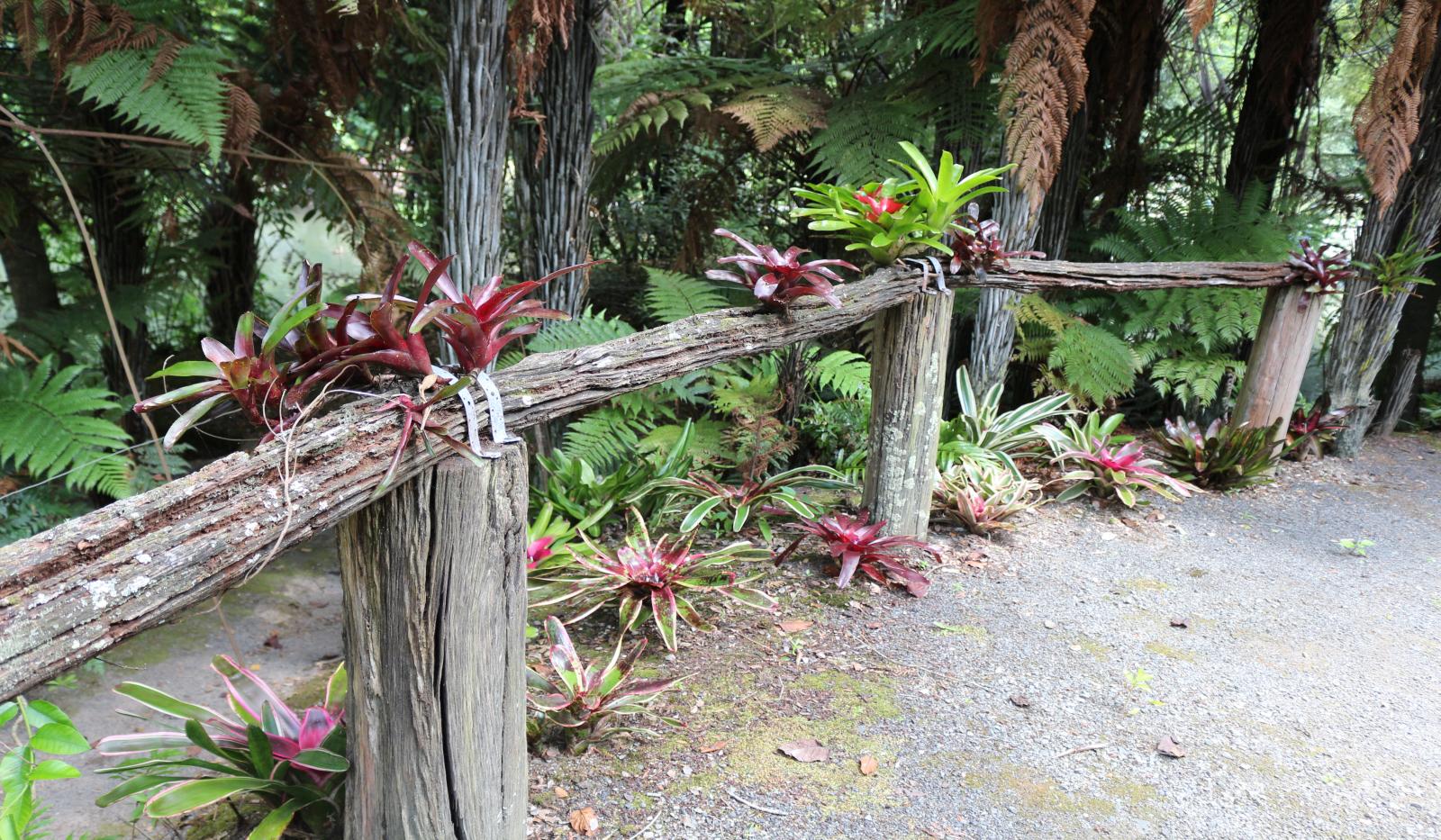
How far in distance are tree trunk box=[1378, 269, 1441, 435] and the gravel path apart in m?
1.82

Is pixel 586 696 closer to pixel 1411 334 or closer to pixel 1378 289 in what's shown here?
pixel 1378 289

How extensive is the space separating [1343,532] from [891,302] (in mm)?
2269

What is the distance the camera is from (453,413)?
4.13 ft

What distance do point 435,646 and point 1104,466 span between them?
305 centimetres

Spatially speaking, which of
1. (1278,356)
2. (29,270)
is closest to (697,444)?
(1278,356)

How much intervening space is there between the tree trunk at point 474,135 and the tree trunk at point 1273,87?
3.94m

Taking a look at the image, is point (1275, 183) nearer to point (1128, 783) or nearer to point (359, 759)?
point (1128, 783)

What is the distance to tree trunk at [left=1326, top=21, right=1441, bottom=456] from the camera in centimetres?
380

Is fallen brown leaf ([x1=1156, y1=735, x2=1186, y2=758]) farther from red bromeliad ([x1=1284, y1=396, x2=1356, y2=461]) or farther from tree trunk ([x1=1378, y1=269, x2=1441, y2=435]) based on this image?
tree trunk ([x1=1378, y1=269, x2=1441, y2=435])

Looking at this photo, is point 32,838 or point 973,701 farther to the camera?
point 973,701

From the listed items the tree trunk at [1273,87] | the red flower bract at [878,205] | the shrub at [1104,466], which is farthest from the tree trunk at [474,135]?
the tree trunk at [1273,87]

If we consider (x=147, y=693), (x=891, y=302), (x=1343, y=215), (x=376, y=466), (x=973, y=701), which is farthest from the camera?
(x=1343, y=215)

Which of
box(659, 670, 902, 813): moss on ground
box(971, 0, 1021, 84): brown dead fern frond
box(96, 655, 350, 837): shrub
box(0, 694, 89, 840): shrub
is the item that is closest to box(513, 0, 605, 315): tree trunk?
box(971, 0, 1021, 84): brown dead fern frond

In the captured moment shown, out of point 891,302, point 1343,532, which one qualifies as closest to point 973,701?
point 891,302
